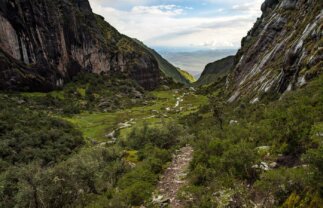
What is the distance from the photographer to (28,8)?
14562cm

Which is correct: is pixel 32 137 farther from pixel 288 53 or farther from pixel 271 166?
pixel 271 166

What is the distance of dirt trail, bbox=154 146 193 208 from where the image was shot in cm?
2310

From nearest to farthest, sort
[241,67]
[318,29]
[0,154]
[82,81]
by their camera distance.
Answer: [318,29] → [0,154] → [241,67] → [82,81]

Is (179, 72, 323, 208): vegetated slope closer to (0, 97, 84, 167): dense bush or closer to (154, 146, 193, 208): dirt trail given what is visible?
(154, 146, 193, 208): dirt trail

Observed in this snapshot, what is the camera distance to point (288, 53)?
56.3 meters

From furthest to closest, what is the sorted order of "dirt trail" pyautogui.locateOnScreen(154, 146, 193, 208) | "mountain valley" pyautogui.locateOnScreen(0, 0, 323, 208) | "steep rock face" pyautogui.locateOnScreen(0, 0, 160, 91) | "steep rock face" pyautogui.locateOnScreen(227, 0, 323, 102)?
1. "steep rock face" pyautogui.locateOnScreen(0, 0, 160, 91)
2. "steep rock face" pyautogui.locateOnScreen(227, 0, 323, 102)
3. "dirt trail" pyautogui.locateOnScreen(154, 146, 193, 208)
4. "mountain valley" pyautogui.locateOnScreen(0, 0, 323, 208)

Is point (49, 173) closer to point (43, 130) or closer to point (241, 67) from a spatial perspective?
point (43, 130)

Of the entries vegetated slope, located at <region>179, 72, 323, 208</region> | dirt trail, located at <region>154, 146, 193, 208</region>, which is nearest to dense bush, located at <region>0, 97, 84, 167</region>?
dirt trail, located at <region>154, 146, 193, 208</region>

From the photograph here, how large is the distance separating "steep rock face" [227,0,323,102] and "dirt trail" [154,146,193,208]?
67.4 ft

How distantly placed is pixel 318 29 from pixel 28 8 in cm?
13761

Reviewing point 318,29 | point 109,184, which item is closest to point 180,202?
point 109,184

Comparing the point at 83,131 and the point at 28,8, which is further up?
the point at 28,8

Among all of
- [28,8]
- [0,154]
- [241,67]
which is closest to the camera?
[0,154]

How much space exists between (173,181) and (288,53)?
4005 centimetres
